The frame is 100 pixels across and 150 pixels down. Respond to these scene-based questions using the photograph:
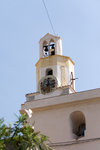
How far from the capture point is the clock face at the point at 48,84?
23.0 m

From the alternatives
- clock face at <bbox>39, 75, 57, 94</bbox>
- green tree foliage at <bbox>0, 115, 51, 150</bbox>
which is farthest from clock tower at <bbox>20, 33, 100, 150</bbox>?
green tree foliage at <bbox>0, 115, 51, 150</bbox>

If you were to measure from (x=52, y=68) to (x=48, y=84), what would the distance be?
3.32 feet

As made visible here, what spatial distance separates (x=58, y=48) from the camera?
24.4 m

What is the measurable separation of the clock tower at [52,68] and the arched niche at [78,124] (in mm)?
1479

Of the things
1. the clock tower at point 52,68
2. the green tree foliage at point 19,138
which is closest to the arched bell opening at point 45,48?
the clock tower at point 52,68

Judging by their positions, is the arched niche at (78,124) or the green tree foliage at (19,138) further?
the arched niche at (78,124)

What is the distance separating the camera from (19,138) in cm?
1478

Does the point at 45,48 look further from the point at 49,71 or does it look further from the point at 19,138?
the point at 19,138

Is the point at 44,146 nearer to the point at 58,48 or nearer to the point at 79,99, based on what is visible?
the point at 79,99

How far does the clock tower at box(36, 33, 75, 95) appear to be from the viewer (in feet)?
75.7

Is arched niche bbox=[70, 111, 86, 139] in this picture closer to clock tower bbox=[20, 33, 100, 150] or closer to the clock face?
clock tower bbox=[20, 33, 100, 150]

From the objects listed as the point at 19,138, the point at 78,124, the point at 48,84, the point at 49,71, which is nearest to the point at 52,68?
the point at 49,71

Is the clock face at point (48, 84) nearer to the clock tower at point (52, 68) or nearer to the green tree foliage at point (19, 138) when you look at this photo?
the clock tower at point (52, 68)

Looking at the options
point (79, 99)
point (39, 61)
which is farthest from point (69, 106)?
point (39, 61)
